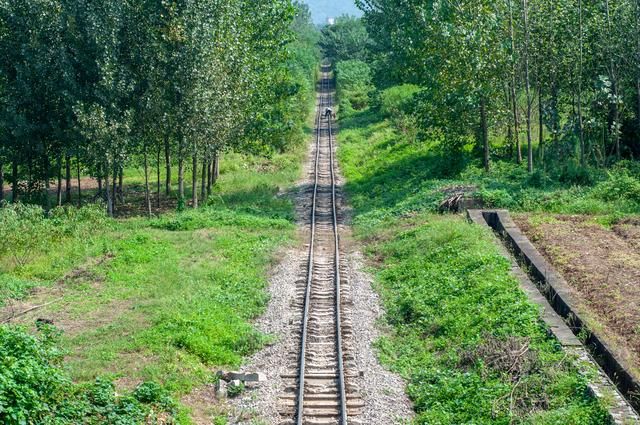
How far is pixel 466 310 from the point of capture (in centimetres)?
1820

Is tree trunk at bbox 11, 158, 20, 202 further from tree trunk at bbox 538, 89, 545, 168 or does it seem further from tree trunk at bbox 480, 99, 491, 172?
tree trunk at bbox 538, 89, 545, 168

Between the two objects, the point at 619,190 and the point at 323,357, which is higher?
the point at 619,190

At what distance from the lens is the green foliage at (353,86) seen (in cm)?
6900

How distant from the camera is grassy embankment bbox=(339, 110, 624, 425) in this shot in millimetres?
14039

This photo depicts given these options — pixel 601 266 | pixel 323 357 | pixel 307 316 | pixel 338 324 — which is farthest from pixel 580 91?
pixel 323 357

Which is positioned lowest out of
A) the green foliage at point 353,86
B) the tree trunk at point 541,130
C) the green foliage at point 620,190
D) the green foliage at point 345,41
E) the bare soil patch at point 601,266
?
the bare soil patch at point 601,266

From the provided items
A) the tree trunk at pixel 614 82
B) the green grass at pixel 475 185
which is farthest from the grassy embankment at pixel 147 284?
the tree trunk at pixel 614 82

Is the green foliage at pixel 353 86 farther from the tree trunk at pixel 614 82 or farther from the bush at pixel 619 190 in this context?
the bush at pixel 619 190

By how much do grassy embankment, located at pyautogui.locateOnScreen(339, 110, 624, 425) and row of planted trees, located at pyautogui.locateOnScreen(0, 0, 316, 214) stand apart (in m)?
6.99

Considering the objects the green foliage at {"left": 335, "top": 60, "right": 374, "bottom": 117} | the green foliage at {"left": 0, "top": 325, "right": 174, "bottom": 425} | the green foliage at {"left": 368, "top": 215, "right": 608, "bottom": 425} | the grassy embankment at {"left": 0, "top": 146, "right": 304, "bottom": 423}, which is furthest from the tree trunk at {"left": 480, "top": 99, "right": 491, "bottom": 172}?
the green foliage at {"left": 335, "top": 60, "right": 374, "bottom": 117}

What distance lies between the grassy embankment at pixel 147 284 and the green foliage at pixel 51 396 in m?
0.09

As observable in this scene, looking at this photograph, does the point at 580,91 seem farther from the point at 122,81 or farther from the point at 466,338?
the point at 466,338

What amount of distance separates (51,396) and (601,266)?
14.0 meters

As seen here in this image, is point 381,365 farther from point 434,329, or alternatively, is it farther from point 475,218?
point 475,218
